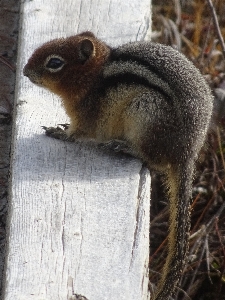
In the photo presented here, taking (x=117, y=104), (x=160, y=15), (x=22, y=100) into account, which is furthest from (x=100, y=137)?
(x=160, y=15)

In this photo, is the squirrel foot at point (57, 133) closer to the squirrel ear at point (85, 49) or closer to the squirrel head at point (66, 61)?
the squirrel head at point (66, 61)

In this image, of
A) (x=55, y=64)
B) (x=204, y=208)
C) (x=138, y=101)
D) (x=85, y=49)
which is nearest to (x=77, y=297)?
(x=138, y=101)

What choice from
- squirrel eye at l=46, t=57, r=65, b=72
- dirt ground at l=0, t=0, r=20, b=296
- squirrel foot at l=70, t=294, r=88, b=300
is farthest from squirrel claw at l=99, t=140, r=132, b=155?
squirrel foot at l=70, t=294, r=88, b=300

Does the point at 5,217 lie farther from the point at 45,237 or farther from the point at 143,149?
the point at 143,149

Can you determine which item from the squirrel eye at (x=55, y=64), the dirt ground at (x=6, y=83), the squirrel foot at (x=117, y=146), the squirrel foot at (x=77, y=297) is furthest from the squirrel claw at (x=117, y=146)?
the squirrel foot at (x=77, y=297)

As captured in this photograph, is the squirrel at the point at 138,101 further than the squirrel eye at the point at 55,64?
No
